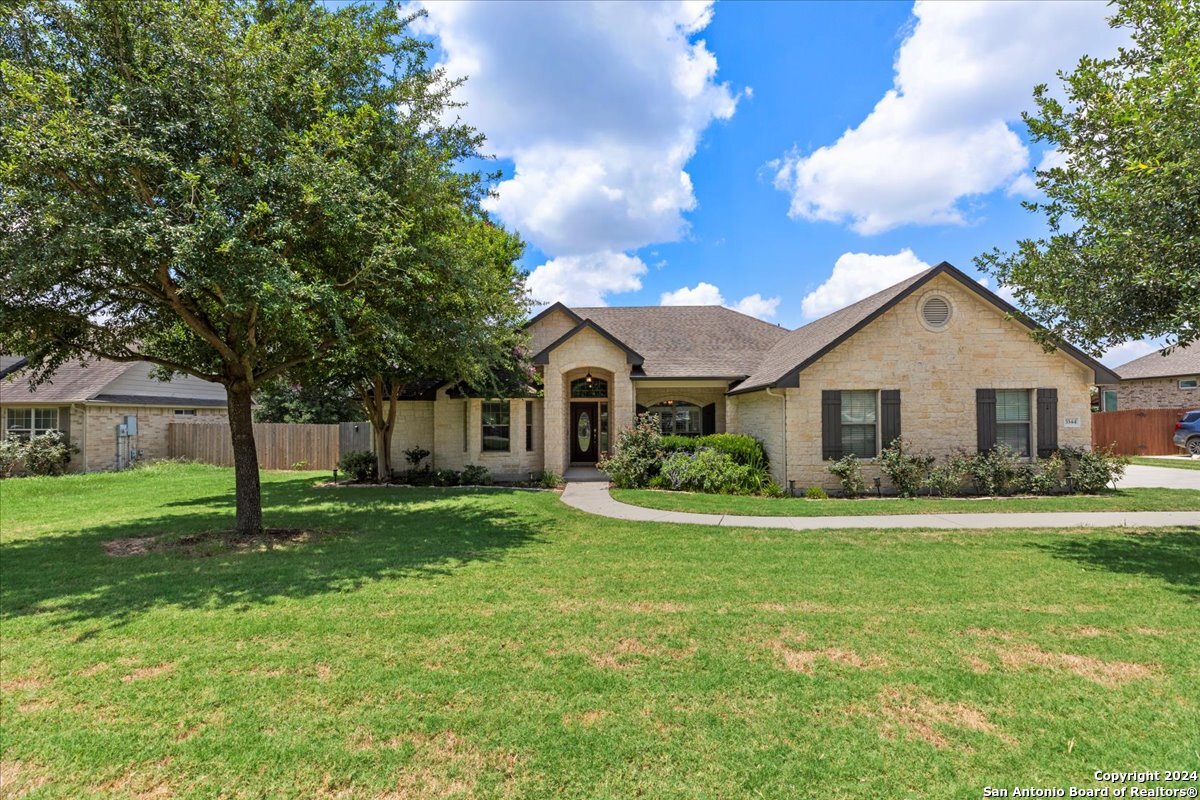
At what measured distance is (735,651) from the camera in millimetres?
4605

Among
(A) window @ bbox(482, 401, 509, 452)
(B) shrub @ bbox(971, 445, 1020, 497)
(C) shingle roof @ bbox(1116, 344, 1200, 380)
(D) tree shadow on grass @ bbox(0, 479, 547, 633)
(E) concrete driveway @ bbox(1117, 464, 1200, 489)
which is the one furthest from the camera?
(C) shingle roof @ bbox(1116, 344, 1200, 380)

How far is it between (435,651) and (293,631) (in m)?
1.55

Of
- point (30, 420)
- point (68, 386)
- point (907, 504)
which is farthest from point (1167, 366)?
point (30, 420)

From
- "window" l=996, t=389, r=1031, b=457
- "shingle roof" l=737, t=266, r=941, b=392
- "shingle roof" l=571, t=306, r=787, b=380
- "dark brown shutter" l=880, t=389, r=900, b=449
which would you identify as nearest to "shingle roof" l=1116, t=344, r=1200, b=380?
"window" l=996, t=389, r=1031, b=457

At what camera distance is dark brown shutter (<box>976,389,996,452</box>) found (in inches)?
545

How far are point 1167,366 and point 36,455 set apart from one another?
4895cm

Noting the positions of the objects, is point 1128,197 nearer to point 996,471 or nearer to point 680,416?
point 996,471

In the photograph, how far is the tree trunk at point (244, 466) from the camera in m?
9.67

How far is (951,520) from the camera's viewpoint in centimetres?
1010

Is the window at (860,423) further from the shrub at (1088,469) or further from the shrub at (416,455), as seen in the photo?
the shrub at (416,455)

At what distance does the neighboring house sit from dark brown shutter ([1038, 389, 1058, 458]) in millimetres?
16231

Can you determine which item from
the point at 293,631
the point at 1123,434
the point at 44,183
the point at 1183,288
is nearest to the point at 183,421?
the point at 44,183

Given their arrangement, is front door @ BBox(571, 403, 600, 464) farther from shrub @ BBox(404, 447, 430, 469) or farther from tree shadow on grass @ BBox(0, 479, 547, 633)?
tree shadow on grass @ BBox(0, 479, 547, 633)

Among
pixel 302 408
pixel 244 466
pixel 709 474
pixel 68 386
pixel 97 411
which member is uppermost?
pixel 68 386
